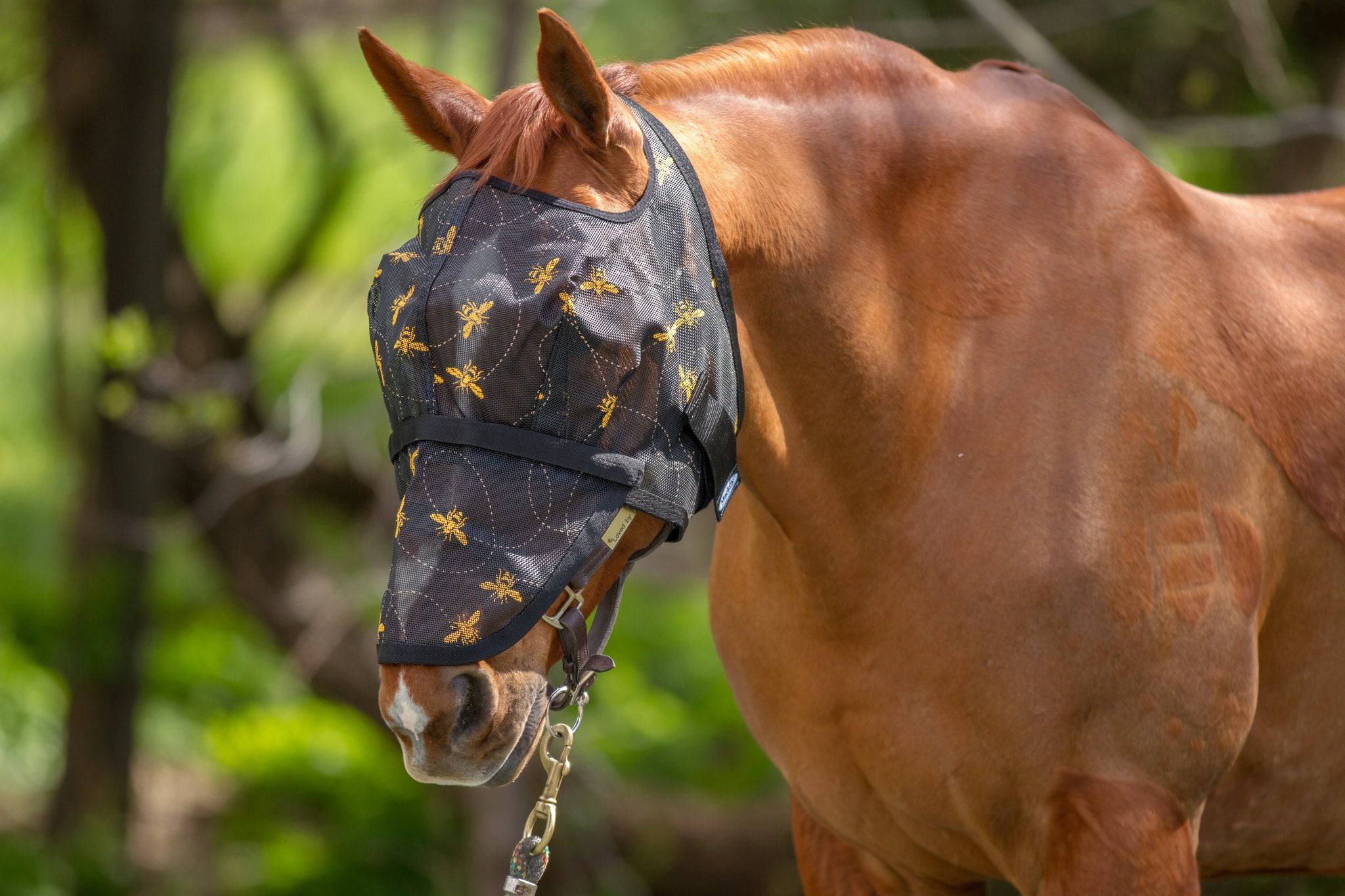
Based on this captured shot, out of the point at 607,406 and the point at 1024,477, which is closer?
the point at 607,406

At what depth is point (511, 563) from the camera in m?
1.38

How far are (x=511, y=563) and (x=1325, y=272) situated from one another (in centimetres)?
137

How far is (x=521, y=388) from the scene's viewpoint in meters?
1.38

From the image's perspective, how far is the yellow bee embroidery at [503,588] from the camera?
137 centimetres

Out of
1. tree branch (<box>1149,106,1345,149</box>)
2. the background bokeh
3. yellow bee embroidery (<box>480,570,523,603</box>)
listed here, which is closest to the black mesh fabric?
yellow bee embroidery (<box>480,570,523,603</box>)

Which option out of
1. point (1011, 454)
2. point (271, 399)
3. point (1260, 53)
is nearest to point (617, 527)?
point (1011, 454)

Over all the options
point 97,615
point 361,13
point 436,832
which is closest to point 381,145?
point 361,13

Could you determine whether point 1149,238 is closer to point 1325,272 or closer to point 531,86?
point 1325,272

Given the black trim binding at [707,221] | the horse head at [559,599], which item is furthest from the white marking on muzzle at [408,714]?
the black trim binding at [707,221]

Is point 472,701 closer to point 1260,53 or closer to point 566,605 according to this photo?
point 566,605

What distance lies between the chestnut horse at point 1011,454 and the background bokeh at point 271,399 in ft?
8.04

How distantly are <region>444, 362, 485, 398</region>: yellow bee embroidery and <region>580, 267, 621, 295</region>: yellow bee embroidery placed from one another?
15 centimetres

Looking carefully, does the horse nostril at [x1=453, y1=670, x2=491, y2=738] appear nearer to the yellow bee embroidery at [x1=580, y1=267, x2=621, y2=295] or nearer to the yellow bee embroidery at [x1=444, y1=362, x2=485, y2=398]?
the yellow bee embroidery at [x1=444, y1=362, x2=485, y2=398]

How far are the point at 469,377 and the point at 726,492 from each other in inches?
14.4
